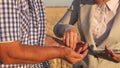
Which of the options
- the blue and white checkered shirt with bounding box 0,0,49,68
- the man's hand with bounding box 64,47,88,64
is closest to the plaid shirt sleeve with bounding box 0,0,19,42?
the blue and white checkered shirt with bounding box 0,0,49,68

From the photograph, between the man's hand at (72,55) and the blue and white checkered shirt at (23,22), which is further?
the man's hand at (72,55)

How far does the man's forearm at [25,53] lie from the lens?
2777mm

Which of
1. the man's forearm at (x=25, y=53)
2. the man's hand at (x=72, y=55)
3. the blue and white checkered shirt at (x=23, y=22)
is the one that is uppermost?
the blue and white checkered shirt at (x=23, y=22)

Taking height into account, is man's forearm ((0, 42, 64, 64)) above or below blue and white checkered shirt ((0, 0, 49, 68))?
below

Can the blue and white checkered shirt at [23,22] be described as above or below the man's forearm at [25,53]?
above

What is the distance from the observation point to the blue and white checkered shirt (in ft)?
8.98

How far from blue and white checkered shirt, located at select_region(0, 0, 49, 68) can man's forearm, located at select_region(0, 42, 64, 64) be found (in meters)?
0.06

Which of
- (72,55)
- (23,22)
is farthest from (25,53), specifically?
(72,55)

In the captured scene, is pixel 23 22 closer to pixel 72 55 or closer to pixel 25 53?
pixel 25 53

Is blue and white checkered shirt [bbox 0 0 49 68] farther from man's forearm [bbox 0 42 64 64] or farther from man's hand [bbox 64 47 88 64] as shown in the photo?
man's hand [bbox 64 47 88 64]

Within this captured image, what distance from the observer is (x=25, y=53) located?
2889 mm

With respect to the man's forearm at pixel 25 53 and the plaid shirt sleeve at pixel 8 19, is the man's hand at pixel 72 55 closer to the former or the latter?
the man's forearm at pixel 25 53

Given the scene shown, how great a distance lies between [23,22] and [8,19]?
1.04ft

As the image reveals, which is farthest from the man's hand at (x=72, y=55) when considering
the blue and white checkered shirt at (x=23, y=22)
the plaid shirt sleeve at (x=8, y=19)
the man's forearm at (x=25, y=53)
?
the plaid shirt sleeve at (x=8, y=19)
